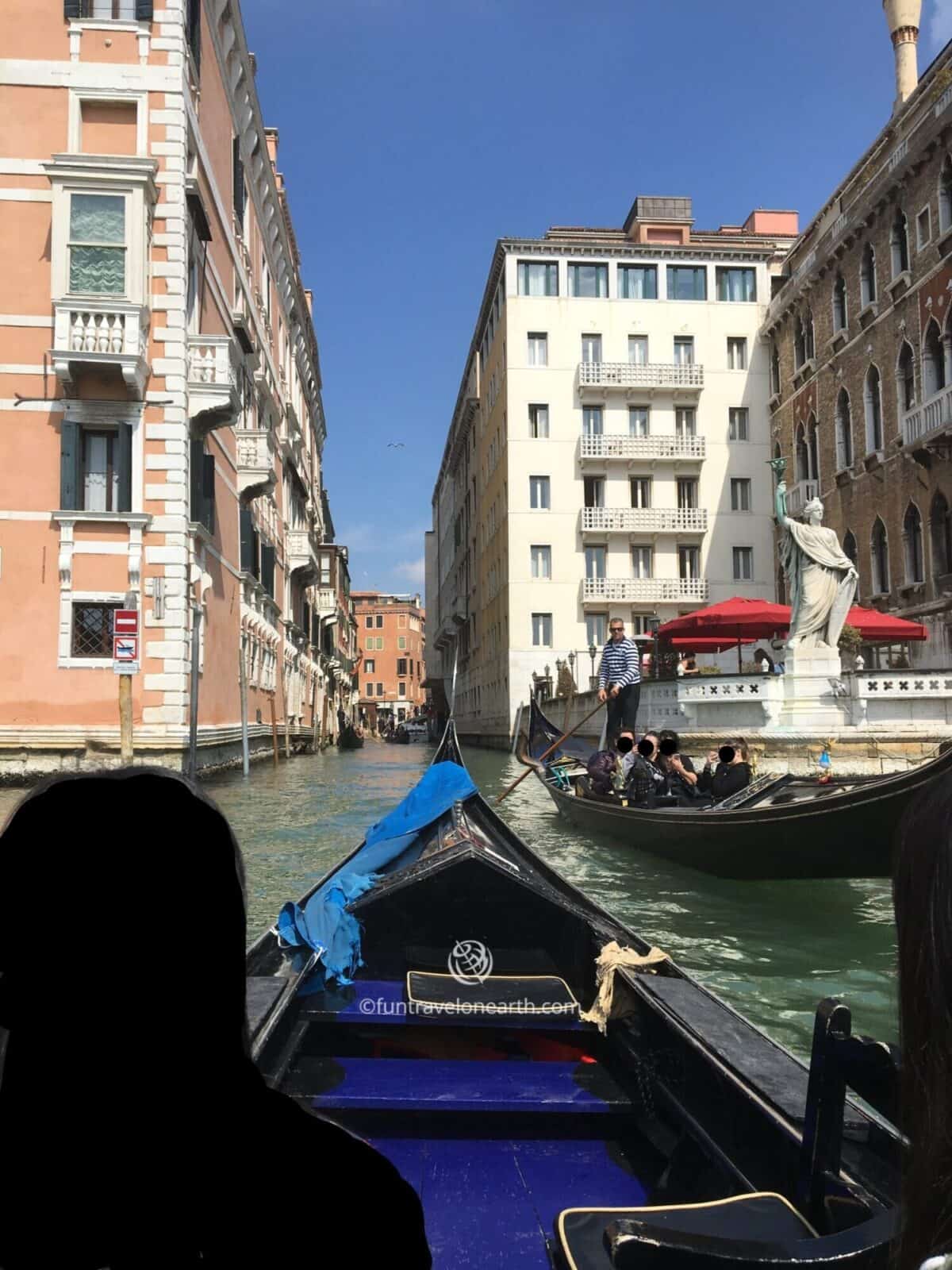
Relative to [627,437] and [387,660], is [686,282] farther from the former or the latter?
[387,660]

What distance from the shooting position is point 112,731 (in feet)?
34.5

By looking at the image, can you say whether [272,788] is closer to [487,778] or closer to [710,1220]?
[487,778]

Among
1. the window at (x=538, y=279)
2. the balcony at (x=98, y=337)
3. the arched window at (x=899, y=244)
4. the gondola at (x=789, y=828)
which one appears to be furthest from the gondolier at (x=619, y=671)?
the window at (x=538, y=279)

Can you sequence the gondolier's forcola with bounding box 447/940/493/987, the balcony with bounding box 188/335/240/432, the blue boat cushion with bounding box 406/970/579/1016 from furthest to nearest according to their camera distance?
the balcony with bounding box 188/335/240/432 < the gondolier's forcola with bounding box 447/940/493/987 < the blue boat cushion with bounding box 406/970/579/1016

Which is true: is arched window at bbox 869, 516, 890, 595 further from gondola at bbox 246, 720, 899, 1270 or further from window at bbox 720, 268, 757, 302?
gondola at bbox 246, 720, 899, 1270

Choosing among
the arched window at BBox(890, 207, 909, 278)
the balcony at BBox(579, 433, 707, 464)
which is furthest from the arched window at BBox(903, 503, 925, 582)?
the balcony at BBox(579, 433, 707, 464)

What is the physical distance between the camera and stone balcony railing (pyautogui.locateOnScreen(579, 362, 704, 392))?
79.8 ft

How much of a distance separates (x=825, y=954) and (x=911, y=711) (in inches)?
255

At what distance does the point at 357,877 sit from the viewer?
352cm

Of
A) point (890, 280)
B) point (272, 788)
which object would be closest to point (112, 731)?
point (272, 788)

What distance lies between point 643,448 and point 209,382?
14774 millimetres

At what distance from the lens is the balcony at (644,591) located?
2391 cm

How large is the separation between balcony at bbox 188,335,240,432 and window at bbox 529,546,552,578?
13291 mm

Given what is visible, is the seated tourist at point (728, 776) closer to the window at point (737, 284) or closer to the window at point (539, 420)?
the window at point (539, 420)
